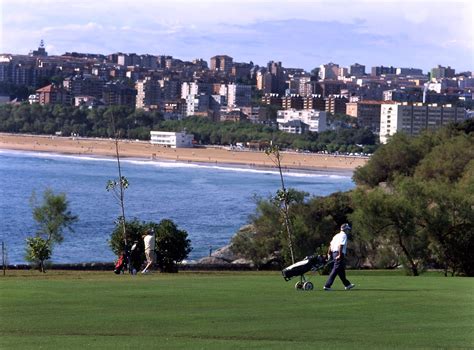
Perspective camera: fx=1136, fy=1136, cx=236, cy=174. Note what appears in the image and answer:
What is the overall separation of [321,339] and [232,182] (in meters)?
71.5

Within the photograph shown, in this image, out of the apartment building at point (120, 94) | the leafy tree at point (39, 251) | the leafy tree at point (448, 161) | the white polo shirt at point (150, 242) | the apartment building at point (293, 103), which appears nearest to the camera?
the white polo shirt at point (150, 242)

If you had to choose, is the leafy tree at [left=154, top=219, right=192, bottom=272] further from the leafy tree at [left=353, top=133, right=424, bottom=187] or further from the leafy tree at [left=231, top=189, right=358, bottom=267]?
the leafy tree at [left=353, top=133, right=424, bottom=187]

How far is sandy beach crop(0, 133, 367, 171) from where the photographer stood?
10636 centimetres

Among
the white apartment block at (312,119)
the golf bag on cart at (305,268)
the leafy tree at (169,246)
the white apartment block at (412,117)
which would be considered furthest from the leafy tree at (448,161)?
the white apartment block at (312,119)

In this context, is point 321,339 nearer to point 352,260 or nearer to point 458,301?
point 458,301

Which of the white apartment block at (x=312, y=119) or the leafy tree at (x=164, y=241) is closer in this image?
the leafy tree at (x=164, y=241)

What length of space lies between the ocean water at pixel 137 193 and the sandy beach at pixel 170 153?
436 centimetres

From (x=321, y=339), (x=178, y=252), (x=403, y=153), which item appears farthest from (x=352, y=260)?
(x=321, y=339)

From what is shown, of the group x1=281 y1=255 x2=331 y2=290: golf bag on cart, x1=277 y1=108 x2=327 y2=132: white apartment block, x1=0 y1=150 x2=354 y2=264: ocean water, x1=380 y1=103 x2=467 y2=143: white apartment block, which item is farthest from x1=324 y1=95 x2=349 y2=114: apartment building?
x1=281 y1=255 x2=331 y2=290: golf bag on cart

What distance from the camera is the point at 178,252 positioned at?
28.4 metres

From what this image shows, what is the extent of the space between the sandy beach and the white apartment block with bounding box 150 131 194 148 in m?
1.30

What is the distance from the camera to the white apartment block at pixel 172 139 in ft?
409

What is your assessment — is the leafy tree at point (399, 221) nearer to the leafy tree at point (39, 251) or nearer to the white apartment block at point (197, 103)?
the leafy tree at point (39, 251)

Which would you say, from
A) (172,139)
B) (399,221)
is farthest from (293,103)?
(399,221)
